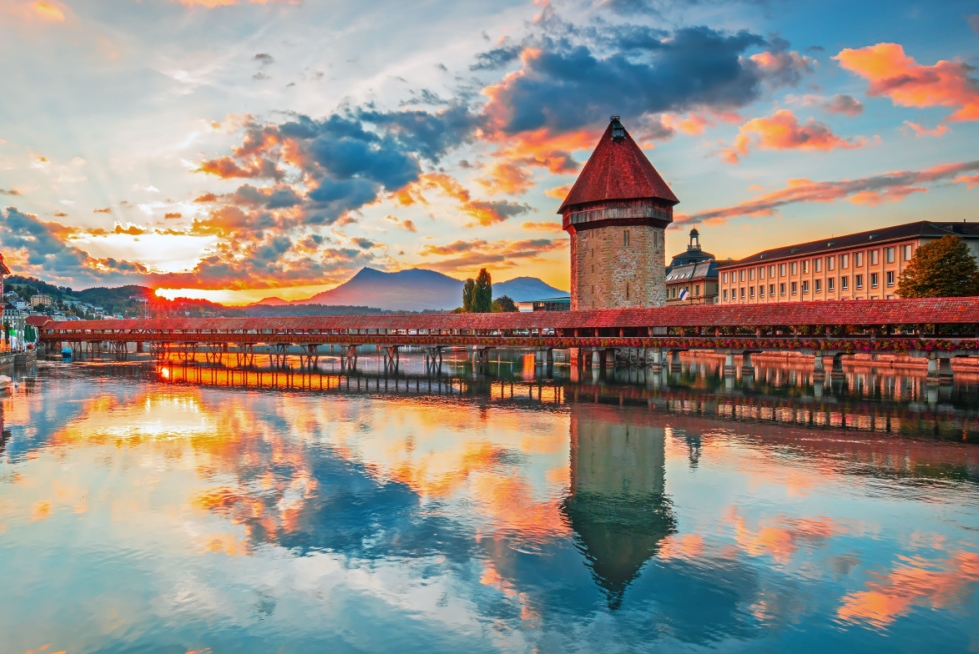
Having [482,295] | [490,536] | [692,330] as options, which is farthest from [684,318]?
[482,295]

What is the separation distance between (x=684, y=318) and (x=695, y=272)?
146ft

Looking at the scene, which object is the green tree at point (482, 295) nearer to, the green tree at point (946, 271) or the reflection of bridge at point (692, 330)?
the reflection of bridge at point (692, 330)

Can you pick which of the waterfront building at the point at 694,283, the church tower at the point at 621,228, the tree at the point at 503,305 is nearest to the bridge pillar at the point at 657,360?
the church tower at the point at 621,228

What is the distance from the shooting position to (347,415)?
2288 centimetres

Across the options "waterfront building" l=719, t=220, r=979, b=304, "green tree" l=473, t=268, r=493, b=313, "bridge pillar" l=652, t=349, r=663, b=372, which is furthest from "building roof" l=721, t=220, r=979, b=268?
"green tree" l=473, t=268, r=493, b=313

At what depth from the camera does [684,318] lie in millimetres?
37375

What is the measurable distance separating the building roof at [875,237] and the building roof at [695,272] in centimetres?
972

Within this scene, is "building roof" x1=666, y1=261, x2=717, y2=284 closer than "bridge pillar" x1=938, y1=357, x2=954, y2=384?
No

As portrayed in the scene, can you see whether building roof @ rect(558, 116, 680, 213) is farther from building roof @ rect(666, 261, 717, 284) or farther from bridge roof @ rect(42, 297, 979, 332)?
building roof @ rect(666, 261, 717, 284)

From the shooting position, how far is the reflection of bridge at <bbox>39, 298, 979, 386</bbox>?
98.7 feet

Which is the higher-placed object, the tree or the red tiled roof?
the tree

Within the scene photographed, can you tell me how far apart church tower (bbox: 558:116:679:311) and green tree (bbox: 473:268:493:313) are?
89.4ft

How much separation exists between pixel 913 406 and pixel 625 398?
11.3m

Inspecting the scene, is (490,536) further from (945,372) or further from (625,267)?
(625,267)
